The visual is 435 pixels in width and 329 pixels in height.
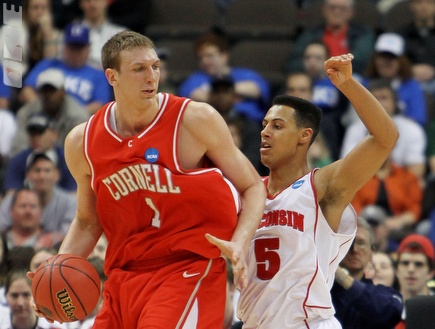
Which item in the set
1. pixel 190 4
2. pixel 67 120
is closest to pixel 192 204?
pixel 67 120

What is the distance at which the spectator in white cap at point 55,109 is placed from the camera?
436 inches

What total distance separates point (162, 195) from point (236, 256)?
58 cm

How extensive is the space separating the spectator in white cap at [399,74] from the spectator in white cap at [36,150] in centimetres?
352

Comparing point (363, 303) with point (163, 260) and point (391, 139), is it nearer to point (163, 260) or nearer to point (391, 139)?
point (391, 139)

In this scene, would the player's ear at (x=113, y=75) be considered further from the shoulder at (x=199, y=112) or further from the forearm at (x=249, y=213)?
the forearm at (x=249, y=213)

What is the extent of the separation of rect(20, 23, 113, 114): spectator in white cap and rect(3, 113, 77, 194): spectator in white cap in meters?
0.92

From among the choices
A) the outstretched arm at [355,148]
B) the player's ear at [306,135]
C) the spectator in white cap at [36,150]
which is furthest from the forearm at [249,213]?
the spectator in white cap at [36,150]

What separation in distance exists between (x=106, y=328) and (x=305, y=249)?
45.7 inches

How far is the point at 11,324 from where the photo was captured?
26.7 feet

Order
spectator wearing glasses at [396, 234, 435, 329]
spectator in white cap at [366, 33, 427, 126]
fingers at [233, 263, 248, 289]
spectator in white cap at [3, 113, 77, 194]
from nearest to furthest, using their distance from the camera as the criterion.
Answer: fingers at [233, 263, 248, 289]
spectator wearing glasses at [396, 234, 435, 329]
spectator in white cap at [3, 113, 77, 194]
spectator in white cap at [366, 33, 427, 126]

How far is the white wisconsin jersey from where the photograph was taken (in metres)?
5.74

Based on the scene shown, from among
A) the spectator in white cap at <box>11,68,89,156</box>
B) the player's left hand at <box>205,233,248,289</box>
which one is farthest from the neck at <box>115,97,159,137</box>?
the spectator in white cap at <box>11,68,89,156</box>

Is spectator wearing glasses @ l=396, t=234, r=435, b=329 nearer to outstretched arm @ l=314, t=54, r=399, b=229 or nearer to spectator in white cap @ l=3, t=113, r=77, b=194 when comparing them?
outstretched arm @ l=314, t=54, r=399, b=229

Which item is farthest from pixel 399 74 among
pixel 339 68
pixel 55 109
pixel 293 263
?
pixel 293 263
